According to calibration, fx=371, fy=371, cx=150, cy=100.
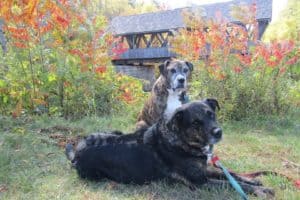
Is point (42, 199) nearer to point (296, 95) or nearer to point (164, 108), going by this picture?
point (164, 108)

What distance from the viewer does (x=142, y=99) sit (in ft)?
32.0

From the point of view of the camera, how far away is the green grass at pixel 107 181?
3.77 meters

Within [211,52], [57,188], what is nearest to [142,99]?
[211,52]

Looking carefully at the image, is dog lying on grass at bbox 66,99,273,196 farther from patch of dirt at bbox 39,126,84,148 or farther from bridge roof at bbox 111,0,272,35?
bridge roof at bbox 111,0,272,35

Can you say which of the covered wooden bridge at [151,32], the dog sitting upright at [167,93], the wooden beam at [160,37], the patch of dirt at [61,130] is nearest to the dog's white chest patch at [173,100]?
the dog sitting upright at [167,93]

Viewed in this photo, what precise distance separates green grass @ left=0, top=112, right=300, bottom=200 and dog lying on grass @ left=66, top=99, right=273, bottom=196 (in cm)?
12

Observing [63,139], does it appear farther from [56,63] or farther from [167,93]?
[56,63]

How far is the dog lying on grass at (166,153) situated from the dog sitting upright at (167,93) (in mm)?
1980

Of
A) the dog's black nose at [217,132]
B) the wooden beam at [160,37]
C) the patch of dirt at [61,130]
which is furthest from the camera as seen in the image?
the wooden beam at [160,37]

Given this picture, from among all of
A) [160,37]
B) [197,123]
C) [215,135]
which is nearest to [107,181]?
[197,123]

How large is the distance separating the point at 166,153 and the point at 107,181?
0.77m

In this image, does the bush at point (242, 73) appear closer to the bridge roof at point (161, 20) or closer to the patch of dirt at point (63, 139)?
the patch of dirt at point (63, 139)

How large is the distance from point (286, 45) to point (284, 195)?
5060 mm

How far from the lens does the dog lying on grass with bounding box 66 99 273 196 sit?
3.70 meters
